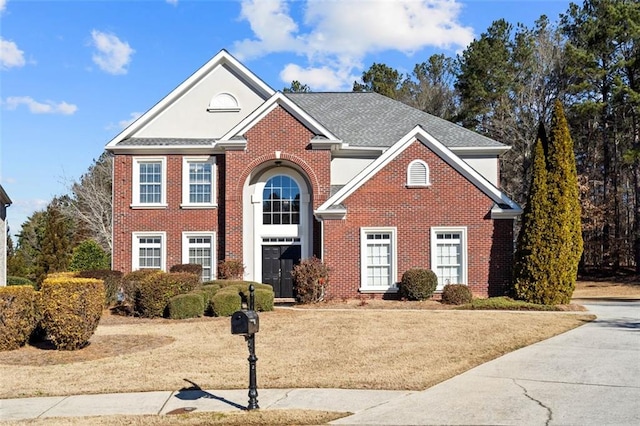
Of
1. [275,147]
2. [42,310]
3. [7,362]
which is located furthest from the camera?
[275,147]

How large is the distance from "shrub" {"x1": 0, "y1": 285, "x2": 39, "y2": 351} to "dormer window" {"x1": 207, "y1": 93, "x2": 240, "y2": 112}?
1492 centimetres

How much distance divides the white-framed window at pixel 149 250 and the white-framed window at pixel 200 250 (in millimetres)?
870

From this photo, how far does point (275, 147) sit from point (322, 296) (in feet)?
20.7

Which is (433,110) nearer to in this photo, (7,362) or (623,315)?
(623,315)

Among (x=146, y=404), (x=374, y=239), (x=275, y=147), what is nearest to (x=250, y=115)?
(x=275, y=147)

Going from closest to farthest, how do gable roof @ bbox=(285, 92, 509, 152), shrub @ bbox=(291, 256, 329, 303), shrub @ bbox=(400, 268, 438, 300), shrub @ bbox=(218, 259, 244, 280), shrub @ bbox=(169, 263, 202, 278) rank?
shrub @ bbox=(291, 256, 329, 303) < shrub @ bbox=(400, 268, 438, 300) < shrub @ bbox=(218, 259, 244, 280) < shrub @ bbox=(169, 263, 202, 278) < gable roof @ bbox=(285, 92, 509, 152)

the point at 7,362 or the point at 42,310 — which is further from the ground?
the point at 42,310

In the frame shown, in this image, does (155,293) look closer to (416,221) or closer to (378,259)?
(378,259)

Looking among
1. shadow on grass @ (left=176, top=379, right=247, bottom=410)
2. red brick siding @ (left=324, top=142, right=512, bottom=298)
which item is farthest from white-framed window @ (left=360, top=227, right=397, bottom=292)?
shadow on grass @ (left=176, top=379, right=247, bottom=410)

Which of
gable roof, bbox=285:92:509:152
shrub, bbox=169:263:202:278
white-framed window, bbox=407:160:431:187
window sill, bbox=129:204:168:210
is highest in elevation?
gable roof, bbox=285:92:509:152

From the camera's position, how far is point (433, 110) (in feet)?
184

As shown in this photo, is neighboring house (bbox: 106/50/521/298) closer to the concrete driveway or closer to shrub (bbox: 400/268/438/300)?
shrub (bbox: 400/268/438/300)

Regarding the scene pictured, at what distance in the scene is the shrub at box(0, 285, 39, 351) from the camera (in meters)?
12.5

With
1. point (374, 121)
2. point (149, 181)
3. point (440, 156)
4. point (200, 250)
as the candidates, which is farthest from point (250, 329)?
point (374, 121)
